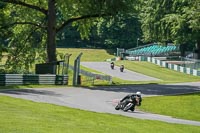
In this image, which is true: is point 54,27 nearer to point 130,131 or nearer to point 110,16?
point 110,16

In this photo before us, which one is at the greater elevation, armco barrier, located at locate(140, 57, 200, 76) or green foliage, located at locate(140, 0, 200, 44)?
green foliage, located at locate(140, 0, 200, 44)

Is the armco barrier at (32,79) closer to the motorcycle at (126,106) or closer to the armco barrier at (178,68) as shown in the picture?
the motorcycle at (126,106)

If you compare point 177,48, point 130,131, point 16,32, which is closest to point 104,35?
point 177,48

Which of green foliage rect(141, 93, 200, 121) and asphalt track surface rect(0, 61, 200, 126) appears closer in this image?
asphalt track surface rect(0, 61, 200, 126)

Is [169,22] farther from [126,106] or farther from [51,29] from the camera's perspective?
[126,106]

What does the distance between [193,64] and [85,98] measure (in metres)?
46.1

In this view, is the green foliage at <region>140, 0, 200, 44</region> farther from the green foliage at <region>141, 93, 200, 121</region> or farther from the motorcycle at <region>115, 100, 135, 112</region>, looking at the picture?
the motorcycle at <region>115, 100, 135, 112</region>

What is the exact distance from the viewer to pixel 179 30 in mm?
77062

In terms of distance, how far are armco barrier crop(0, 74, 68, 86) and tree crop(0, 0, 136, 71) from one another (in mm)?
4910

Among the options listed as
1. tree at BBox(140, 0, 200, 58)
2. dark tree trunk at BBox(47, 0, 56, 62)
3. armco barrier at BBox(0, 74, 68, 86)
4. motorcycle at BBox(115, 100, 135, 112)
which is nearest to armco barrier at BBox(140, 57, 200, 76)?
tree at BBox(140, 0, 200, 58)

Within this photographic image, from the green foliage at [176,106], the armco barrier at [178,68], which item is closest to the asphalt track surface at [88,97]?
the green foliage at [176,106]

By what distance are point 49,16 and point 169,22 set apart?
42.5m

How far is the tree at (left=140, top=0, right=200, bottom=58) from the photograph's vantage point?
7675 centimetres

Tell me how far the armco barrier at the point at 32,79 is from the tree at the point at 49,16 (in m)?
4.91
